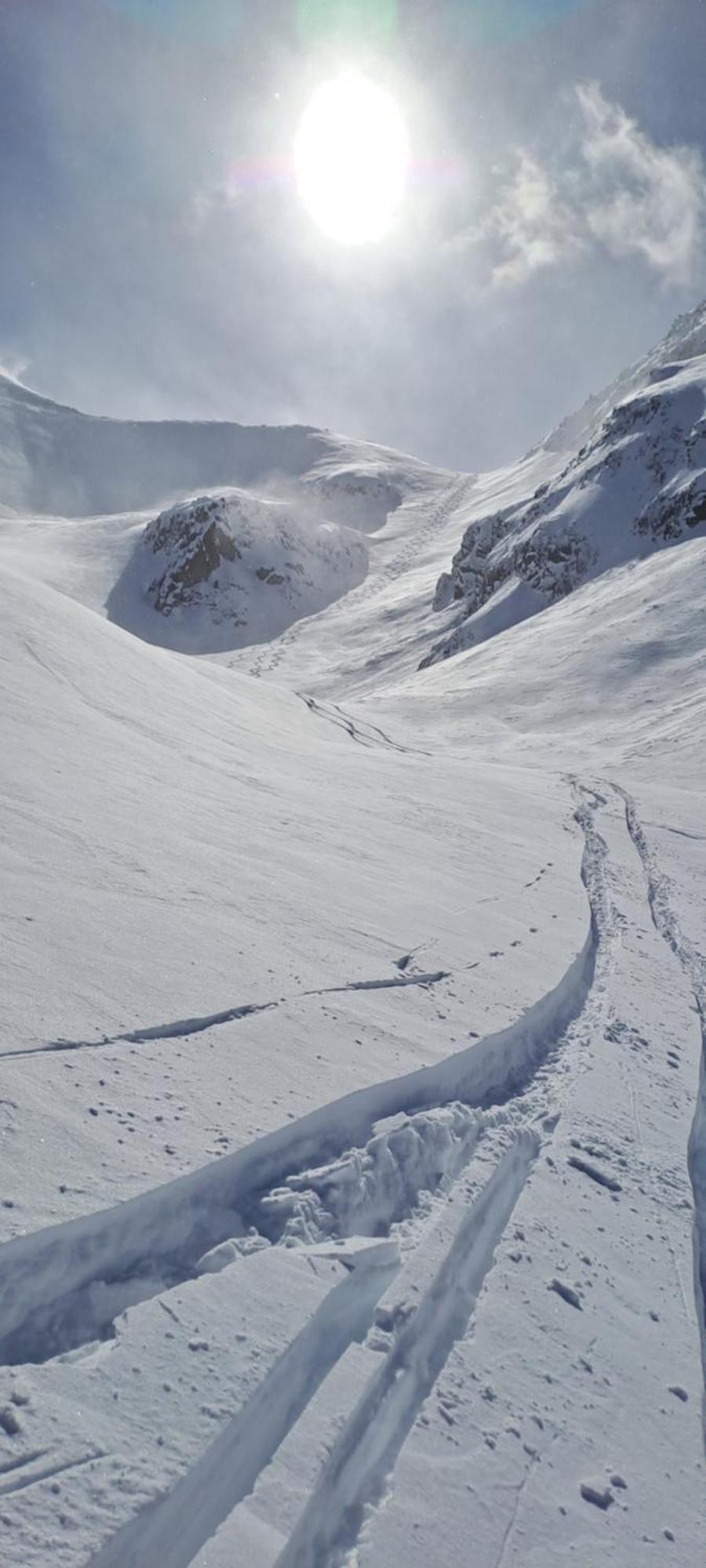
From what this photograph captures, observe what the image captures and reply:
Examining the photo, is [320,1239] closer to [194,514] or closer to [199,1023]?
[199,1023]

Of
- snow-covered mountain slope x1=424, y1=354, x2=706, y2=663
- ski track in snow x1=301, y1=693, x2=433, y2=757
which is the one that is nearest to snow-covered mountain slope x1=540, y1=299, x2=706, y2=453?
snow-covered mountain slope x1=424, y1=354, x2=706, y2=663

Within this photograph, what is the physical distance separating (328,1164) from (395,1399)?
1.07 m

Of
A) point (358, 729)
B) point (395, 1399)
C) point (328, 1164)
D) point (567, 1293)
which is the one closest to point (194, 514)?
point (358, 729)

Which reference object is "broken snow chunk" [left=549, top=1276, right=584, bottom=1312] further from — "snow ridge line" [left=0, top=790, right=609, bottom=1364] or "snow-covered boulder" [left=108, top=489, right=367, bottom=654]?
"snow-covered boulder" [left=108, top=489, right=367, bottom=654]

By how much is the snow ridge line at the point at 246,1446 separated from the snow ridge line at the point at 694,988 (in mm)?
1484

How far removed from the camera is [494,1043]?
5074 millimetres

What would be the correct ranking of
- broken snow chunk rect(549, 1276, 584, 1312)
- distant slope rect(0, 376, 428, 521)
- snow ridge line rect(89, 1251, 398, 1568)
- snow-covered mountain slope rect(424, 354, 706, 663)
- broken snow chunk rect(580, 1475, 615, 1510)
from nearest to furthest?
1. snow ridge line rect(89, 1251, 398, 1568)
2. broken snow chunk rect(580, 1475, 615, 1510)
3. broken snow chunk rect(549, 1276, 584, 1312)
4. snow-covered mountain slope rect(424, 354, 706, 663)
5. distant slope rect(0, 376, 428, 521)

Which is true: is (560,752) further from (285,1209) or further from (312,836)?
(285,1209)

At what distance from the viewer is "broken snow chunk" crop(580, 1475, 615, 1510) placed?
2.66 metres

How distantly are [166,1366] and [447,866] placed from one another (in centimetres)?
670

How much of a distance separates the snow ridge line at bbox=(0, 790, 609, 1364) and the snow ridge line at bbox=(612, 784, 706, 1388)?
1.03m

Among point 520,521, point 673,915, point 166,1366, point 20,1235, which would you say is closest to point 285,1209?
point 166,1366

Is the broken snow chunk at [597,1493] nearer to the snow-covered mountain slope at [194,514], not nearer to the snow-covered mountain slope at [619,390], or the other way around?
the snow-covered mountain slope at [194,514]

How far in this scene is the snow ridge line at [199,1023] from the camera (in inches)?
152
